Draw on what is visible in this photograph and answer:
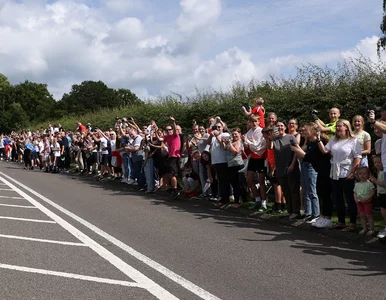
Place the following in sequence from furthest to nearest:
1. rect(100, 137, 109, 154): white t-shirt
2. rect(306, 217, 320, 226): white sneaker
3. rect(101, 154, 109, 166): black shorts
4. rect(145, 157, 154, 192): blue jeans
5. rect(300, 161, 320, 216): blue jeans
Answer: rect(101, 154, 109, 166): black shorts
rect(100, 137, 109, 154): white t-shirt
rect(145, 157, 154, 192): blue jeans
rect(300, 161, 320, 216): blue jeans
rect(306, 217, 320, 226): white sneaker

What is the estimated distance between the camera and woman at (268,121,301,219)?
10.7m

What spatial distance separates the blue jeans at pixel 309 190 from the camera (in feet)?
33.5

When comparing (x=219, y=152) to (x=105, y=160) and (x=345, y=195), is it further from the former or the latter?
(x=105, y=160)

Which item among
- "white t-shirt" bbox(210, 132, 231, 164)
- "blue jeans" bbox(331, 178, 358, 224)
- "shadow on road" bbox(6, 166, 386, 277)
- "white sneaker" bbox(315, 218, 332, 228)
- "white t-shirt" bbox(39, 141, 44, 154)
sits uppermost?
"white t-shirt" bbox(39, 141, 44, 154)

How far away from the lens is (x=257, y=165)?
12070mm

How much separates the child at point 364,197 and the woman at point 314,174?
2.55 feet

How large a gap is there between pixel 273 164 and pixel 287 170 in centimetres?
76

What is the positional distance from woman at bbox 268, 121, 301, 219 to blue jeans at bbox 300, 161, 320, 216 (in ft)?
0.87

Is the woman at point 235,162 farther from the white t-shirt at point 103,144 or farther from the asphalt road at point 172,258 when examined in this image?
the white t-shirt at point 103,144

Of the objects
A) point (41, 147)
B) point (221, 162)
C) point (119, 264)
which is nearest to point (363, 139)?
point (221, 162)

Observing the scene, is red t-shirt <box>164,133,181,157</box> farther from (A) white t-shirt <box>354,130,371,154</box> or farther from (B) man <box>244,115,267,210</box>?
(A) white t-shirt <box>354,130,371,154</box>

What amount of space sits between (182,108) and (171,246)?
1386 centimetres

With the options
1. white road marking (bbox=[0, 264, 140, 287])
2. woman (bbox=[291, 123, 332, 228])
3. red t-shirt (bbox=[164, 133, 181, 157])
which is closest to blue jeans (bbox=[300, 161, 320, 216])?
woman (bbox=[291, 123, 332, 228])

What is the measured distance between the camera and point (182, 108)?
21.7 metres
